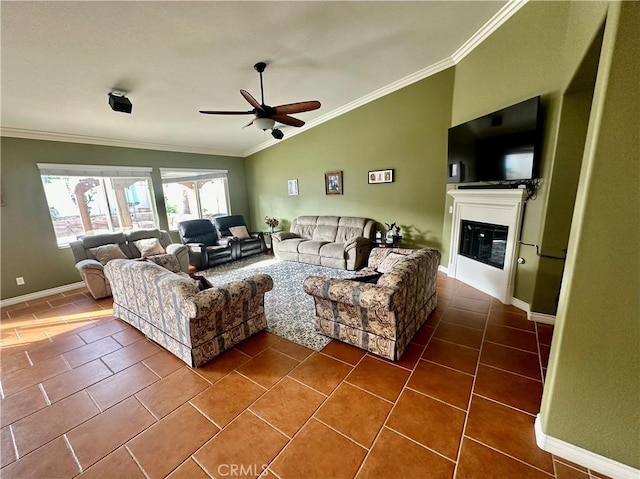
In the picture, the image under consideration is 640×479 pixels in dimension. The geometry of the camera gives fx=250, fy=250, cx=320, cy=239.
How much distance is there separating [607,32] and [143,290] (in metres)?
3.56

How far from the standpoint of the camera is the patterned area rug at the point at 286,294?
8.55ft

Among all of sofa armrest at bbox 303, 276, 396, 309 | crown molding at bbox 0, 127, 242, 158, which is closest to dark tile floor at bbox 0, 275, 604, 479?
sofa armrest at bbox 303, 276, 396, 309

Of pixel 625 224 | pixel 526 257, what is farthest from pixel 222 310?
pixel 526 257

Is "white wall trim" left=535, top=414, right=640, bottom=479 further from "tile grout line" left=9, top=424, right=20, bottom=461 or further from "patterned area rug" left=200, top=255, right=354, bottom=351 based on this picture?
"tile grout line" left=9, top=424, right=20, bottom=461

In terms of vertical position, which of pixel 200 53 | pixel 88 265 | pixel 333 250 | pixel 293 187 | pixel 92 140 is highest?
pixel 200 53

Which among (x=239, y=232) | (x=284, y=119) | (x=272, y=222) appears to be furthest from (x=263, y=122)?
(x=272, y=222)

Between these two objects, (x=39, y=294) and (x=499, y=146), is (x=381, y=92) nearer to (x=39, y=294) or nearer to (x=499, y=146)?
(x=499, y=146)

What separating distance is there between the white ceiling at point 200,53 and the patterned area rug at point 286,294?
283 cm

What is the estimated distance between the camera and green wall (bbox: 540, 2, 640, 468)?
1037 millimetres

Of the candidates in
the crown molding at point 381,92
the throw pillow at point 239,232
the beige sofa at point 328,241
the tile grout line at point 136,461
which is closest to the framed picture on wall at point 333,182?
the beige sofa at point 328,241

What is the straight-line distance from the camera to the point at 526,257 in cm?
286

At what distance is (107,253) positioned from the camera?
4199 mm

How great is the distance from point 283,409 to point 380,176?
407cm

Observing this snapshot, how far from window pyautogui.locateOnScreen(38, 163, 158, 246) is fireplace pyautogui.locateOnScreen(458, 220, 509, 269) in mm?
6178
